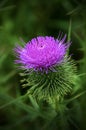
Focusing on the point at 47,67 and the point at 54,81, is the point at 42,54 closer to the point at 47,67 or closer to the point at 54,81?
the point at 47,67

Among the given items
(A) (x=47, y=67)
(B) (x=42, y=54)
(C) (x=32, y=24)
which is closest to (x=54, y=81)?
(A) (x=47, y=67)

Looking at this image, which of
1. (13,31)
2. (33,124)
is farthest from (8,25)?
(33,124)

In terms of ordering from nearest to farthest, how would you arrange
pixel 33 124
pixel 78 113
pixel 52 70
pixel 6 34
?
pixel 52 70, pixel 78 113, pixel 33 124, pixel 6 34

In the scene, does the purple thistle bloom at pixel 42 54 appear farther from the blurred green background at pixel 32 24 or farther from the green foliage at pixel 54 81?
the blurred green background at pixel 32 24

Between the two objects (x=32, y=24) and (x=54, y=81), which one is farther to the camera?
(x=32, y=24)

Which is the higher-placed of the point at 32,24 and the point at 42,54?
the point at 32,24

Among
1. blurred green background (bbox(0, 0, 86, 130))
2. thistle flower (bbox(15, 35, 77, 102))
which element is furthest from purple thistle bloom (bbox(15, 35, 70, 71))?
blurred green background (bbox(0, 0, 86, 130))

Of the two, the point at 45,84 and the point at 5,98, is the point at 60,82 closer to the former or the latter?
the point at 45,84
